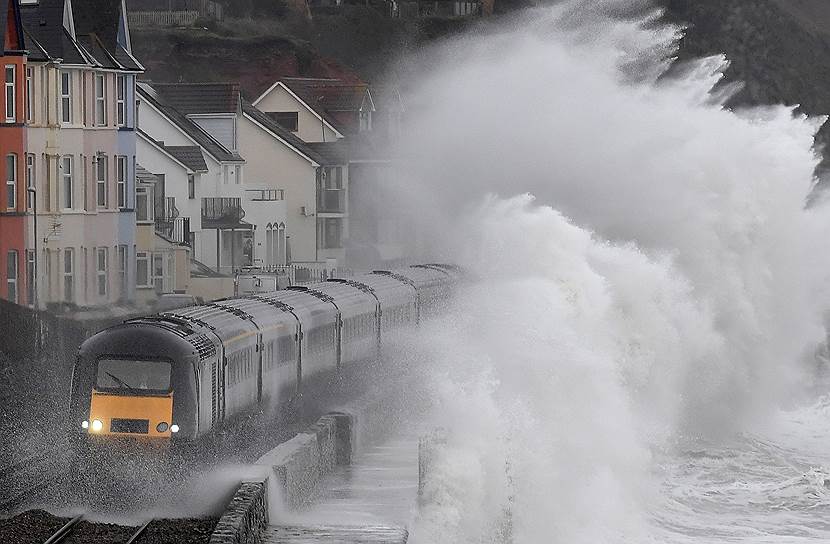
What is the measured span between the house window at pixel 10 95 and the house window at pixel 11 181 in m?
0.79

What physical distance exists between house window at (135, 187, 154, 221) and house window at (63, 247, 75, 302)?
550 centimetres

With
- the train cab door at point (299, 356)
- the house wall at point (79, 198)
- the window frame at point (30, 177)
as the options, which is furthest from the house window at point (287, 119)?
the train cab door at point (299, 356)

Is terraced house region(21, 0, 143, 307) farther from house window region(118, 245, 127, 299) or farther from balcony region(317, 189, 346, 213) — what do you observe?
balcony region(317, 189, 346, 213)

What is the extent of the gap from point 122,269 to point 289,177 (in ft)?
57.0

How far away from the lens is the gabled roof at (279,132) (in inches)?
2330

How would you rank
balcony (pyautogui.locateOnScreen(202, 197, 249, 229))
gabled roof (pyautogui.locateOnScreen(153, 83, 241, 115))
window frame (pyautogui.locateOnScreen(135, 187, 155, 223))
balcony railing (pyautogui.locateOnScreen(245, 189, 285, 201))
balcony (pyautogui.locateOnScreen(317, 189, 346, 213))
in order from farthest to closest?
1. balcony (pyautogui.locateOnScreen(317, 189, 346, 213))
2. gabled roof (pyautogui.locateOnScreen(153, 83, 241, 115))
3. balcony railing (pyautogui.locateOnScreen(245, 189, 285, 201))
4. balcony (pyautogui.locateOnScreen(202, 197, 249, 229))
5. window frame (pyautogui.locateOnScreen(135, 187, 155, 223))

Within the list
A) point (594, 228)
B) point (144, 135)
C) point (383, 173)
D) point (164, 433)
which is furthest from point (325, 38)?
point (164, 433)

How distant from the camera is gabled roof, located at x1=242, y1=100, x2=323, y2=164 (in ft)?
194

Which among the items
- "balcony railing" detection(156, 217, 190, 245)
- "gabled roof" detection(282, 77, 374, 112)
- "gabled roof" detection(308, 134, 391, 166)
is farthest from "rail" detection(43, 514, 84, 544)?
"gabled roof" detection(282, 77, 374, 112)

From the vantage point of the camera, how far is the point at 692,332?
123ft

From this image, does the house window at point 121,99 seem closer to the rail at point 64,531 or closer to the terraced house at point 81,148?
the terraced house at point 81,148

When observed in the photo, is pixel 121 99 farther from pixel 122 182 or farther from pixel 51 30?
pixel 51 30

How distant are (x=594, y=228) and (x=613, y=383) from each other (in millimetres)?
11914

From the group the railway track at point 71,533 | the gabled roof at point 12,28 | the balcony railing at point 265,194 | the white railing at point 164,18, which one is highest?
the white railing at point 164,18
